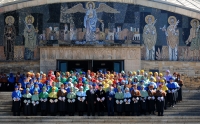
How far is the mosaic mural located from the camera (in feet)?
91.0

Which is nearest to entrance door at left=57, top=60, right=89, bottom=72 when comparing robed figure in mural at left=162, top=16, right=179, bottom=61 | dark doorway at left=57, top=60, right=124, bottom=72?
dark doorway at left=57, top=60, right=124, bottom=72

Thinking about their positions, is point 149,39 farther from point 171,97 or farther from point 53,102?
point 53,102

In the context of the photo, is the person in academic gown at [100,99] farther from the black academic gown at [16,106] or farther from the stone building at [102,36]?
the stone building at [102,36]

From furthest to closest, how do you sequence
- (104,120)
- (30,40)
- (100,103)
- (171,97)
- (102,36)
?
1. (102,36)
2. (30,40)
3. (171,97)
4. (100,103)
5. (104,120)

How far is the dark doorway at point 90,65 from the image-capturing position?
28.0m

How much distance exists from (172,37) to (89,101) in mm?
10519

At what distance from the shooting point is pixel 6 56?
90.9 ft

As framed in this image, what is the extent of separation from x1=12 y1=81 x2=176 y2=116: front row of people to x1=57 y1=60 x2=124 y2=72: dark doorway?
339 inches

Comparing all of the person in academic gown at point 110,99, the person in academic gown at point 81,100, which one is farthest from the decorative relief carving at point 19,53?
the person in academic gown at point 110,99

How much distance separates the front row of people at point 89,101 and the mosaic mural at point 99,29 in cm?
860

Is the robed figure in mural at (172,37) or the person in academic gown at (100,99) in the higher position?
the robed figure in mural at (172,37)

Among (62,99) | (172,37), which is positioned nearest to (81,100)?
(62,99)

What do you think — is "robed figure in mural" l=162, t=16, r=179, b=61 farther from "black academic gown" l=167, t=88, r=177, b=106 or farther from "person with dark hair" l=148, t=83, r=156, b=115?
"person with dark hair" l=148, t=83, r=156, b=115

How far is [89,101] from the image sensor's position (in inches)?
754
